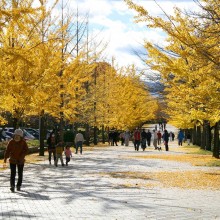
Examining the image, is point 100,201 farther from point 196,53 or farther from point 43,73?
point 43,73

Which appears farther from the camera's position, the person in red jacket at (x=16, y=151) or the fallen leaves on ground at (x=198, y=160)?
the fallen leaves on ground at (x=198, y=160)

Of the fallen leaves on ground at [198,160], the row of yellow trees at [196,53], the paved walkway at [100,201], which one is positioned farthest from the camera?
the fallen leaves on ground at [198,160]

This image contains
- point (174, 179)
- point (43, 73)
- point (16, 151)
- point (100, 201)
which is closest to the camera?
point (100, 201)

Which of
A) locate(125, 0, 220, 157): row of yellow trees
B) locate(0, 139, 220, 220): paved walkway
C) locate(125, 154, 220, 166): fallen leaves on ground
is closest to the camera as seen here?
locate(0, 139, 220, 220): paved walkway

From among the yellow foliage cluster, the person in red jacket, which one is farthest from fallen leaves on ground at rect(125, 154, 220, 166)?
the person in red jacket

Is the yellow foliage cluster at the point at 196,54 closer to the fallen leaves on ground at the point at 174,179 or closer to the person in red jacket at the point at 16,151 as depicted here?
the fallen leaves on ground at the point at 174,179

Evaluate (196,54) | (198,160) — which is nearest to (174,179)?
(196,54)

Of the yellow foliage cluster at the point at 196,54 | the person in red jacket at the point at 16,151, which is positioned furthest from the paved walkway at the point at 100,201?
the yellow foliage cluster at the point at 196,54

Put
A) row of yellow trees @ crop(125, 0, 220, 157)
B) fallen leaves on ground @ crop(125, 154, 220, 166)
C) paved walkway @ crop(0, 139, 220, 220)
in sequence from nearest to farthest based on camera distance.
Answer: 1. paved walkway @ crop(0, 139, 220, 220)
2. row of yellow trees @ crop(125, 0, 220, 157)
3. fallen leaves on ground @ crop(125, 154, 220, 166)

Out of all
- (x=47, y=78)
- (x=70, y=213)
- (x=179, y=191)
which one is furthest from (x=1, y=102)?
(x=70, y=213)

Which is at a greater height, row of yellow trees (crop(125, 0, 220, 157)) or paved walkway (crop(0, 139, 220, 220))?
row of yellow trees (crop(125, 0, 220, 157))

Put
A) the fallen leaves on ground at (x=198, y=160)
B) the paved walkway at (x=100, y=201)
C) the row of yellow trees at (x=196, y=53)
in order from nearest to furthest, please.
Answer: the paved walkway at (x=100, y=201) < the row of yellow trees at (x=196, y=53) < the fallen leaves on ground at (x=198, y=160)

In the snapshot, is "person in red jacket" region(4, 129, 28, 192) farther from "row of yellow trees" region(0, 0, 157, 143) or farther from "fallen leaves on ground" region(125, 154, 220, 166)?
"fallen leaves on ground" region(125, 154, 220, 166)

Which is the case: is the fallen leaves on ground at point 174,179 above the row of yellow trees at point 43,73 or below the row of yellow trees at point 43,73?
below
